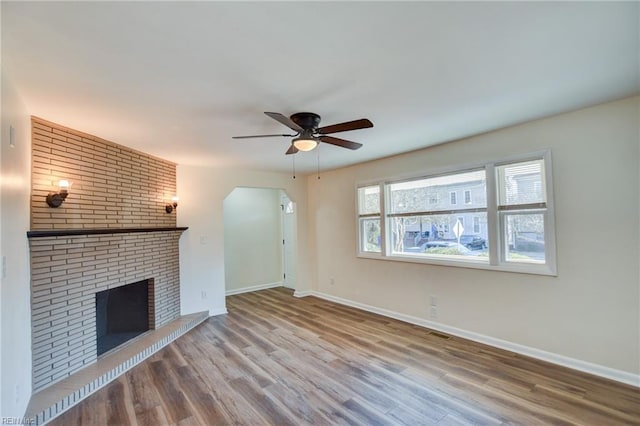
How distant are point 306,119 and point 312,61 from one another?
0.79 meters

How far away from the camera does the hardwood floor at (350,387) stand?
2.23 m

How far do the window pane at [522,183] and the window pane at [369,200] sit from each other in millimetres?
1882

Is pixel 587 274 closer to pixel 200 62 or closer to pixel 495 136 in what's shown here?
pixel 495 136

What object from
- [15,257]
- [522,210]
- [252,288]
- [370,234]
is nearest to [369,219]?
[370,234]

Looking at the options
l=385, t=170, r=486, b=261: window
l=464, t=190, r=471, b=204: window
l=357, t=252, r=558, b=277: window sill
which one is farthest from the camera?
l=385, t=170, r=486, b=261: window

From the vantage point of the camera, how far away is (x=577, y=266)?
2777 millimetres

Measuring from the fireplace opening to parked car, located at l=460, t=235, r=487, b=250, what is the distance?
4.29 meters

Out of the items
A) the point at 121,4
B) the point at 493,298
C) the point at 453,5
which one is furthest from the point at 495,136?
the point at 121,4

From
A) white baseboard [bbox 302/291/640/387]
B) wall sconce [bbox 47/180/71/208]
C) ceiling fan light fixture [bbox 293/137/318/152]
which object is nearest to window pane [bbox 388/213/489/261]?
white baseboard [bbox 302/291/640/387]

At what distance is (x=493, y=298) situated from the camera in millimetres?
3357

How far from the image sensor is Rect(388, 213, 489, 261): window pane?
3.57 meters

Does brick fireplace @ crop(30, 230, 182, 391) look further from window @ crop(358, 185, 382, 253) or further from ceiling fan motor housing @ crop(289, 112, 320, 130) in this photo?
window @ crop(358, 185, 382, 253)

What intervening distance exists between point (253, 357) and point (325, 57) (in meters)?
3.08

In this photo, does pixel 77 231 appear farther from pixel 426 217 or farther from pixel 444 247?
pixel 444 247
